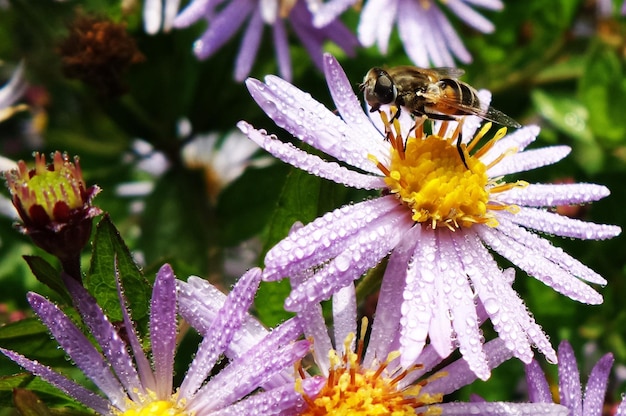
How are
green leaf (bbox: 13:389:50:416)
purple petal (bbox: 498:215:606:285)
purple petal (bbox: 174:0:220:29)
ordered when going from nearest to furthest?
1. green leaf (bbox: 13:389:50:416)
2. purple petal (bbox: 498:215:606:285)
3. purple petal (bbox: 174:0:220:29)

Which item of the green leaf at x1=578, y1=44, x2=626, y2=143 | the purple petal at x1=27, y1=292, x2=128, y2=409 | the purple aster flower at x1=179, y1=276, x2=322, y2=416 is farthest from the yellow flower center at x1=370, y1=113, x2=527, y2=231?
the green leaf at x1=578, y1=44, x2=626, y2=143

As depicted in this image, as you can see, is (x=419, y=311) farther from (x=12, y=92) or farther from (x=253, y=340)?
(x=12, y=92)

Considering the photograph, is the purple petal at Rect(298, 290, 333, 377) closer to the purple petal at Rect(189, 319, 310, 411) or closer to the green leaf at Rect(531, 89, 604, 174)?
the purple petal at Rect(189, 319, 310, 411)

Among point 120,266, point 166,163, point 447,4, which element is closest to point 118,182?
point 166,163

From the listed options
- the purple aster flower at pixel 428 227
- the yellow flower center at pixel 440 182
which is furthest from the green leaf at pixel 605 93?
the yellow flower center at pixel 440 182

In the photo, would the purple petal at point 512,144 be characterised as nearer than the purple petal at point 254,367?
No

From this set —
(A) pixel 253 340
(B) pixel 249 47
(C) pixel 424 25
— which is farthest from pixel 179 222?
(A) pixel 253 340

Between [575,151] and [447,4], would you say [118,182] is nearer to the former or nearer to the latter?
[447,4]

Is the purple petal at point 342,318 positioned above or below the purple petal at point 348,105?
below

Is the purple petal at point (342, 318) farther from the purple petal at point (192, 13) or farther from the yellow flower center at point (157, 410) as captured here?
the purple petal at point (192, 13)
